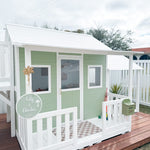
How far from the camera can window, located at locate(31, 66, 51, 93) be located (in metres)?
3.38

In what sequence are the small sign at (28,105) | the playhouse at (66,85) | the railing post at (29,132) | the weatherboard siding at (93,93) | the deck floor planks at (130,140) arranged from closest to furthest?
the small sign at (28,105), the railing post at (29,132), the deck floor planks at (130,140), the playhouse at (66,85), the weatherboard siding at (93,93)

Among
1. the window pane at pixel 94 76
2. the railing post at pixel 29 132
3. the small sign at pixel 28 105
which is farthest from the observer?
the window pane at pixel 94 76

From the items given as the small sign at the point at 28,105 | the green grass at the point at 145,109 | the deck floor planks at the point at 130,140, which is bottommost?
the deck floor planks at the point at 130,140

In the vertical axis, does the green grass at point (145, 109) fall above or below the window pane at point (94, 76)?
below

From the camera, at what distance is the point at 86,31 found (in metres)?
13.4

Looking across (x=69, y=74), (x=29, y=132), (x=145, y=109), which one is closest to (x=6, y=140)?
(x=29, y=132)

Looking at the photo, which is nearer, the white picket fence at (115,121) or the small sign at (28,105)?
the small sign at (28,105)

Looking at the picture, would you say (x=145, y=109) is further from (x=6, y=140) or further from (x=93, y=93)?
(x=6, y=140)

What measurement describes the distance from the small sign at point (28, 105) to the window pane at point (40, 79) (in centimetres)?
131

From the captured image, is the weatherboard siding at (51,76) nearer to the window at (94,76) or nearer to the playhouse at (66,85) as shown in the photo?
the playhouse at (66,85)

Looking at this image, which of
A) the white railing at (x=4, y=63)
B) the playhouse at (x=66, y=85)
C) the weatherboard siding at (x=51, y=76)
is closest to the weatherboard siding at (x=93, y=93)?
the playhouse at (x=66, y=85)

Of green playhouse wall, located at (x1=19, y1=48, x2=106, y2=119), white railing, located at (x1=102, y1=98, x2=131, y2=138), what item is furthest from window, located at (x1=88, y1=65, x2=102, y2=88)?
white railing, located at (x1=102, y1=98, x2=131, y2=138)

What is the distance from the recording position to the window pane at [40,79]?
338cm

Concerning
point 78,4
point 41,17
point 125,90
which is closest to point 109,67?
point 125,90
